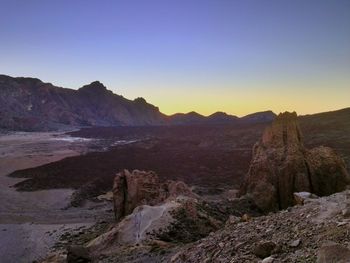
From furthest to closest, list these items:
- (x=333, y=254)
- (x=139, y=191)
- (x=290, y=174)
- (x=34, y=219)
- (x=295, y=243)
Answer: (x=34, y=219) < (x=290, y=174) < (x=139, y=191) < (x=295, y=243) < (x=333, y=254)

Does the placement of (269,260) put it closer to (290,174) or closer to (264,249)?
(264,249)

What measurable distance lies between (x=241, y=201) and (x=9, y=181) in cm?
3606

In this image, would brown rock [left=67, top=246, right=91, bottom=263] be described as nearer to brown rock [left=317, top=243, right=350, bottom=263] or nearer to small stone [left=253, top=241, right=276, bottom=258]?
small stone [left=253, top=241, right=276, bottom=258]

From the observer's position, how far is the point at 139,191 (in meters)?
26.6

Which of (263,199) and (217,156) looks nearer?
(263,199)

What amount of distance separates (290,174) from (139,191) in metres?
10.2

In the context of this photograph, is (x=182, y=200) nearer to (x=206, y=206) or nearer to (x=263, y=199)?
(x=206, y=206)

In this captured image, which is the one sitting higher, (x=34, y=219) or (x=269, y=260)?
(x=269, y=260)

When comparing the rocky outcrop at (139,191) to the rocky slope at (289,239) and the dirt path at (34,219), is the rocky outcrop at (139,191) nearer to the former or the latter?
the dirt path at (34,219)

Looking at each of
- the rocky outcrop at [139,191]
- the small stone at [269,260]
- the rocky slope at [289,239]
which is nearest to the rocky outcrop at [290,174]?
the rocky outcrop at [139,191]

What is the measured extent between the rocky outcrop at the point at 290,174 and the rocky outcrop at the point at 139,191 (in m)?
5.15

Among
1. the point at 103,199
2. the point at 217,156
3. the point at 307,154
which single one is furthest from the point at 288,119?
the point at 217,156

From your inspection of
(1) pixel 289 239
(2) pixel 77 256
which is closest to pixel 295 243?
(1) pixel 289 239

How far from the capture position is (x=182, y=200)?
20.9 meters
